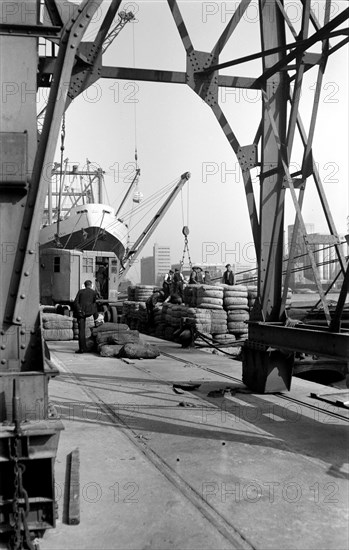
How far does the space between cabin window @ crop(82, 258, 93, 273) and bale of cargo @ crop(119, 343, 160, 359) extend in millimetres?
13186

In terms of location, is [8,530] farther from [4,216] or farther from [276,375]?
[276,375]

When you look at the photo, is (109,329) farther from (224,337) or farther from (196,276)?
(196,276)

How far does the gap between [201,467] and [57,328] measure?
13.4m

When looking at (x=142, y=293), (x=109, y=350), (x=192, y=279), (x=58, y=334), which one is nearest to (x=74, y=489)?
(x=109, y=350)

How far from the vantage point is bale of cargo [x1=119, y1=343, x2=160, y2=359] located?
1314cm

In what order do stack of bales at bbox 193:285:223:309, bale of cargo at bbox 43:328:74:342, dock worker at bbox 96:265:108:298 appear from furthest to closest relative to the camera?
dock worker at bbox 96:265:108:298
bale of cargo at bbox 43:328:74:342
stack of bales at bbox 193:285:223:309

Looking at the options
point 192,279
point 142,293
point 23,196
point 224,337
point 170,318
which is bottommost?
point 224,337

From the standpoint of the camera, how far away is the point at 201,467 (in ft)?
17.8

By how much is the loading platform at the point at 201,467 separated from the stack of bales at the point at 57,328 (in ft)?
27.5

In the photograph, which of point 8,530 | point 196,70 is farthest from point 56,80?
point 196,70

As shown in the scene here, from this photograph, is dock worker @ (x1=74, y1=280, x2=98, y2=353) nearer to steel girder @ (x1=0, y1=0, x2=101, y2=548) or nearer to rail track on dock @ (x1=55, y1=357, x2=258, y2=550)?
rail track on dock @ (x1=55, y1=357, x2=258, y2=550)

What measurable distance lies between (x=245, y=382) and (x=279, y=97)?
459 cm

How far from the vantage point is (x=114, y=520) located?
4250 millimetres

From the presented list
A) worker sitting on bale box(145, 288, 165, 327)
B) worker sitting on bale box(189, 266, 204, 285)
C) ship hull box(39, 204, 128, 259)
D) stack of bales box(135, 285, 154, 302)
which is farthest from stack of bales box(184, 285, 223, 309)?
ship hull box(39, 204, 128, 259)
